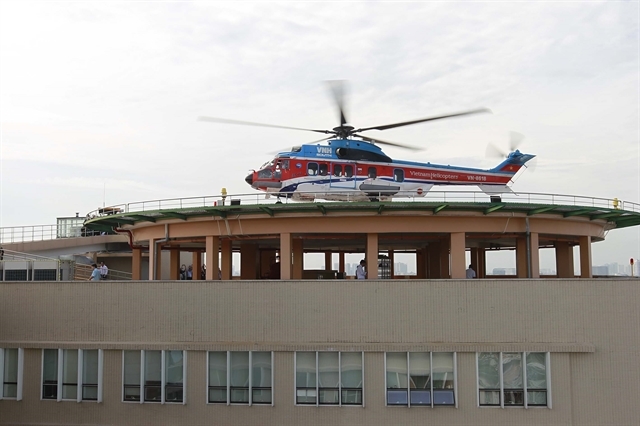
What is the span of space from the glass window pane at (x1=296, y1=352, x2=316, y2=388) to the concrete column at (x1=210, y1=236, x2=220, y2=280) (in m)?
8.38

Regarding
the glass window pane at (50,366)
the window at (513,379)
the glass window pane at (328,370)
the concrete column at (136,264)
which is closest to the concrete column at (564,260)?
the window at (513,379)

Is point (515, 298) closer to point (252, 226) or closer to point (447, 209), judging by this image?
point (447, 209)

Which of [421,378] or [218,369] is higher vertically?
[218,369]

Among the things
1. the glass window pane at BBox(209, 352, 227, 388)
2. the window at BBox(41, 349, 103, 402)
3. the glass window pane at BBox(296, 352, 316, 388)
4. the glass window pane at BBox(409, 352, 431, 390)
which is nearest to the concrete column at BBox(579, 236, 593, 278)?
the glass window pane at BBox(409, 352, 431, 390)

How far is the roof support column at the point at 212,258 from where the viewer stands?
2914 centimetres

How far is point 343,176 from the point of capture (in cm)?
3209

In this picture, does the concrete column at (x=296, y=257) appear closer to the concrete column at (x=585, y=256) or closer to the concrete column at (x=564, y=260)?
the concrete column at (x=585, y=256)

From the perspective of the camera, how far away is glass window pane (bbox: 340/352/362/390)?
2139cm

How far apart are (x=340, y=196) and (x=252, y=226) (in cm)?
446

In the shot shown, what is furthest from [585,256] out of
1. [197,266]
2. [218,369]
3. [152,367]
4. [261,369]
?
[197,266]

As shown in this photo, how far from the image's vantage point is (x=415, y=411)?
21.2 m

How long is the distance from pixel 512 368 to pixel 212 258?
45.4 ft

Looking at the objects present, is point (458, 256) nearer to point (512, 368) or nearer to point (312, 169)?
point (512, 368)

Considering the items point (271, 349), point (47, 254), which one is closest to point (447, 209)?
point (271, 349)
